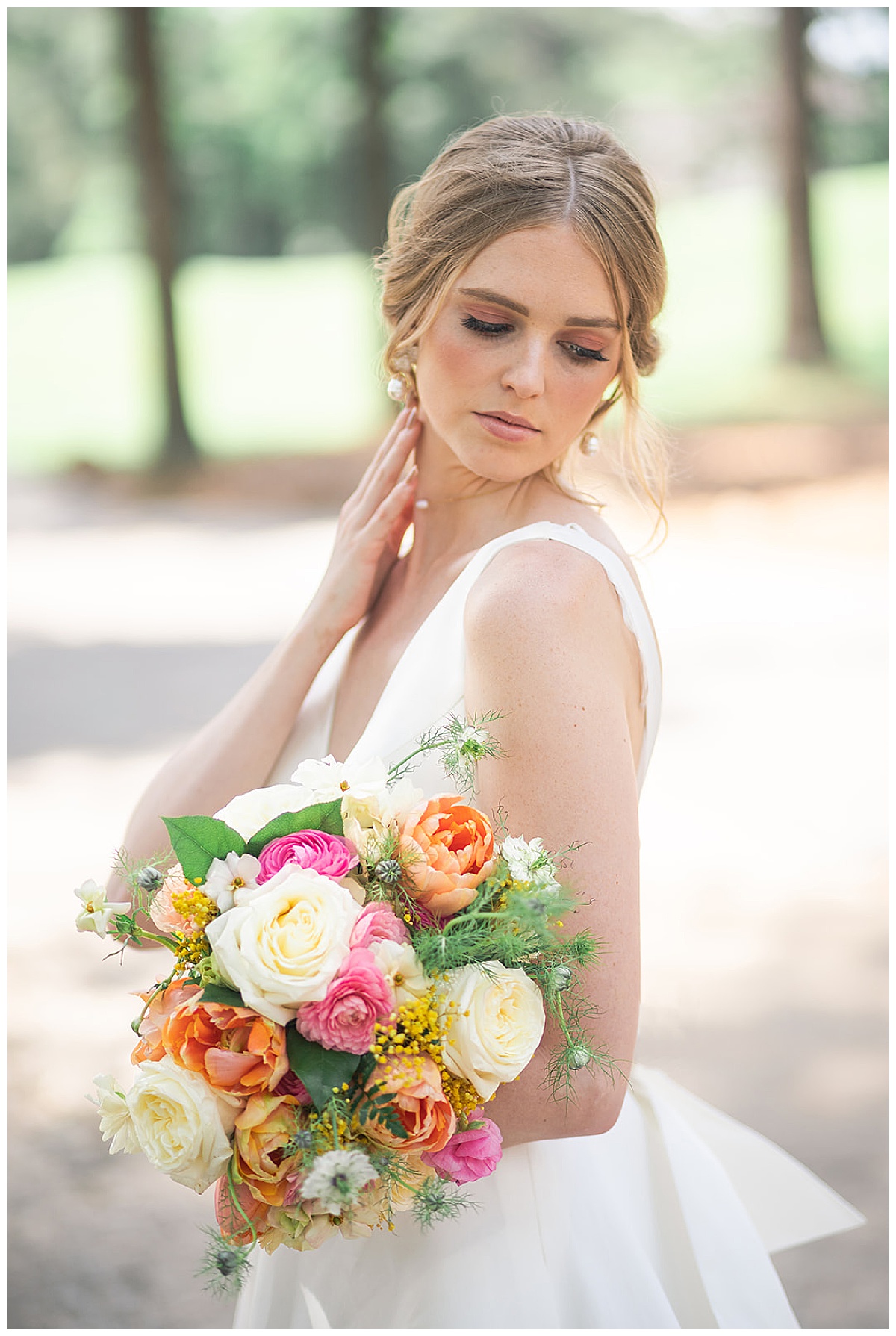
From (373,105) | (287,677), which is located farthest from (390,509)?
(373,105)

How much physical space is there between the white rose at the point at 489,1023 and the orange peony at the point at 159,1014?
342 mm

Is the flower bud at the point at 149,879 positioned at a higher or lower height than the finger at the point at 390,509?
lower

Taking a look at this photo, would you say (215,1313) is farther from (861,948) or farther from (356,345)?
(356,345)

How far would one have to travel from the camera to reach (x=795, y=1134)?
451 centimetres

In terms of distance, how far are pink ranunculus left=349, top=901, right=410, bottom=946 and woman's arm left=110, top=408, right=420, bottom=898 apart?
938 mm

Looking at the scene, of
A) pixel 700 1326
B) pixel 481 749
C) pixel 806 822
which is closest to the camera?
pixel 481 749

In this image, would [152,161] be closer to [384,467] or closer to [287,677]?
[384,467]

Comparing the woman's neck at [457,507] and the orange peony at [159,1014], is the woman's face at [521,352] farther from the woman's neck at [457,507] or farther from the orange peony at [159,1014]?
the orange peony at [159,1014]

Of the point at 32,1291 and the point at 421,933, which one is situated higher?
the point at 421,933

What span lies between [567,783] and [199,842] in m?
0.54

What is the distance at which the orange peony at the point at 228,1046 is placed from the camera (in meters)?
1.47

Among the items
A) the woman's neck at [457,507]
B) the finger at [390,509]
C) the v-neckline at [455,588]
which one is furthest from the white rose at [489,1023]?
the finger at [390,509]

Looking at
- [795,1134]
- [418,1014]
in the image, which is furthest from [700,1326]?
[795,1134]

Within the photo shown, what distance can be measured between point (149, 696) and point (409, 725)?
7.93m
